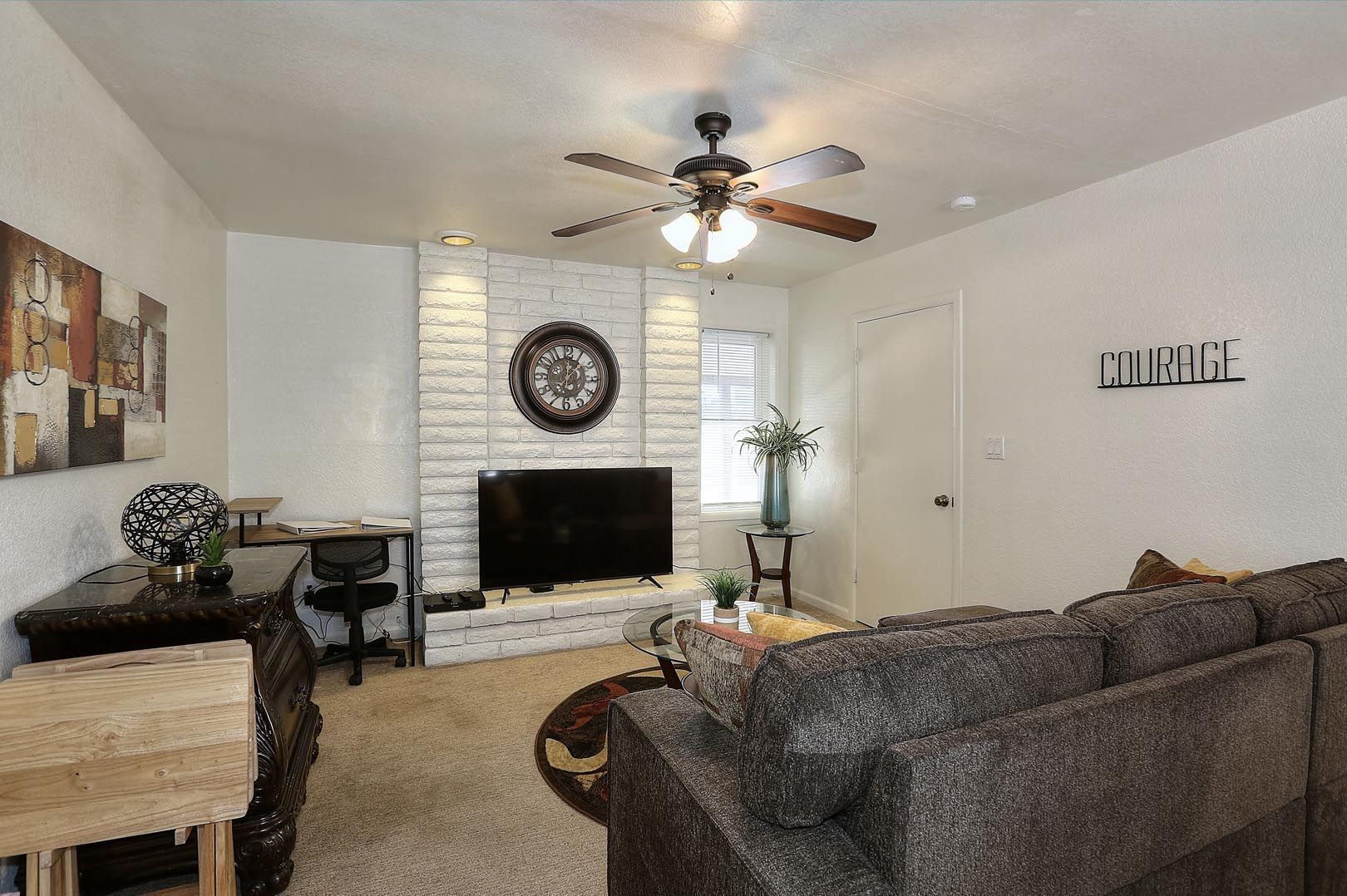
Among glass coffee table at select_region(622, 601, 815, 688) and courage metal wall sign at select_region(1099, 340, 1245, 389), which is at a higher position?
courage metal wall sign at select_region(1099, 340, 1245, 389)

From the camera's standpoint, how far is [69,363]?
2055 mm

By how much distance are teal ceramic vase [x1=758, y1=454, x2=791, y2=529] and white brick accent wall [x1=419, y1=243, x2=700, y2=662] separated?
0.50m

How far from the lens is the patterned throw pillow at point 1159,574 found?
227cm

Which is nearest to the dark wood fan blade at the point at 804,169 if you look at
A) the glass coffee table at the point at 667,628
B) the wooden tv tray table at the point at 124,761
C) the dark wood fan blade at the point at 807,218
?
the dark wood fan blade at the point at 807,218

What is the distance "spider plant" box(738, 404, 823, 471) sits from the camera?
5.09 metres

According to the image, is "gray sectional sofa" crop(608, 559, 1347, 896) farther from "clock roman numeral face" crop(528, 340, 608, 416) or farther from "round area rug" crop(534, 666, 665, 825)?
"clock roman numeral face" crop(528, 340, 608, 416)

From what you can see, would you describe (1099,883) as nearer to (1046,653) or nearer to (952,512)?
(1046,653)

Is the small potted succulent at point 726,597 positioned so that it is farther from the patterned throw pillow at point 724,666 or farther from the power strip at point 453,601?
the power strip at point 453,601

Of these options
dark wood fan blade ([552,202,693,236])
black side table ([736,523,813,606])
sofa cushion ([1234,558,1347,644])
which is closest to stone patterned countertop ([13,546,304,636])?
dark wood fan blade ([552,202,693,236])

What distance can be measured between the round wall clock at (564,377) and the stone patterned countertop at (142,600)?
2.46 metres

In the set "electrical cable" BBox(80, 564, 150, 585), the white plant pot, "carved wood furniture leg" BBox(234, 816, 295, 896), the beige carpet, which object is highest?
"electrical cable" BBox(80, 564, 150, 585)

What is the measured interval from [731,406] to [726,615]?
281 centimetres

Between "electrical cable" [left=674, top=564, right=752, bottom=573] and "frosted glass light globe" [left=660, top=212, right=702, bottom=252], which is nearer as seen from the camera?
"frosted glass light globe" [left=660, top=212, right=702, bottom=252]

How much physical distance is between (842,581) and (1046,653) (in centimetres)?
364
